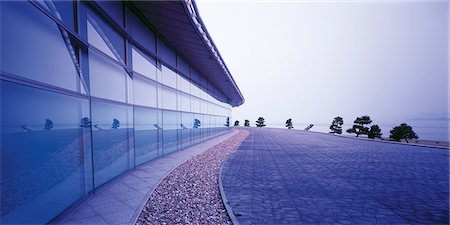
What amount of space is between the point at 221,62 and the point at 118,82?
787cm

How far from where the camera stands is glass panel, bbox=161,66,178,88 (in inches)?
449

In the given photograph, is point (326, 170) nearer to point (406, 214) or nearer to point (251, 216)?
point (406, 214)

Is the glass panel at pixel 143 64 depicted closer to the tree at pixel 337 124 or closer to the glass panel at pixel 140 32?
the glass panel at pixel 140 32

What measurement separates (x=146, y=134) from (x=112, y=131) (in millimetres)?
2843

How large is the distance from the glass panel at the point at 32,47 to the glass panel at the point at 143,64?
368 centimetres

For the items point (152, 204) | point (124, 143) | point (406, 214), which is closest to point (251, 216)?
point (152, 204)

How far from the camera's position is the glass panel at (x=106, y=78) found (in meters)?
6.08

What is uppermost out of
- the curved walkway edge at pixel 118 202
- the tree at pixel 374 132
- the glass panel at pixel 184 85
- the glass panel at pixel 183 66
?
the glass panel at pixel 183 66

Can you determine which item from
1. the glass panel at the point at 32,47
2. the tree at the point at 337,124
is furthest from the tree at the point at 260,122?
the glass panel at the point at 32,47

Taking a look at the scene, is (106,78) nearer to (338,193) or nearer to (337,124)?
(338,193)

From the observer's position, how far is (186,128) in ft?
48.4

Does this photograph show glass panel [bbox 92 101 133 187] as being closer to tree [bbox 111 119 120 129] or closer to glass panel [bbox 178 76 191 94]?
tree [bbox 111 119 120 129]

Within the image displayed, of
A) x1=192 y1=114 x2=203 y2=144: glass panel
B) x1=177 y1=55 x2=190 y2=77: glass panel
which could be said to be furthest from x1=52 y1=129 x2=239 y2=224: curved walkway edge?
x1=192 y1=114 x2=203 y2=144: glass panel

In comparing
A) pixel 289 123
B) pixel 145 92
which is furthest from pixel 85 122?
pixel 289 123
